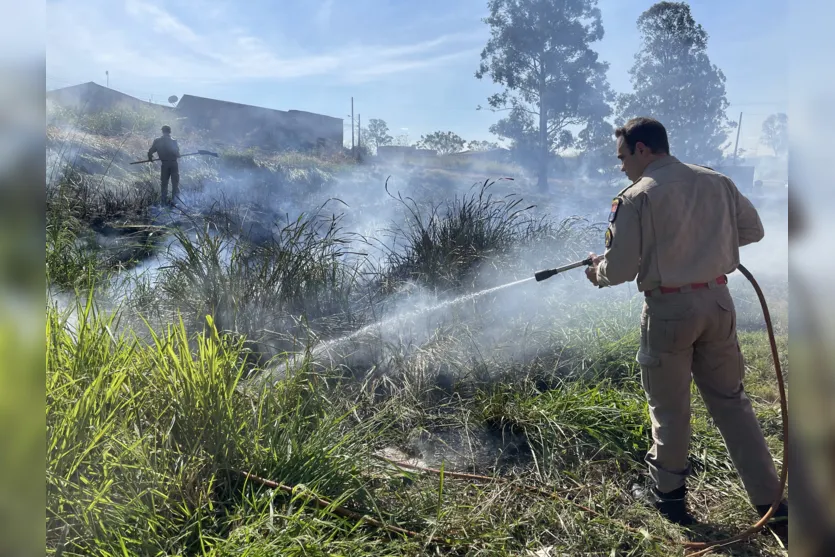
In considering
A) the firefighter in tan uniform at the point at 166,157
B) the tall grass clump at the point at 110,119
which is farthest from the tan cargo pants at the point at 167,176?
the tall grass clump at the point at 110,119

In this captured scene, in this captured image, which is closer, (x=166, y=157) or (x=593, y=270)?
(x=593, y=270)

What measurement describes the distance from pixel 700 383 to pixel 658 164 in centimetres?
119

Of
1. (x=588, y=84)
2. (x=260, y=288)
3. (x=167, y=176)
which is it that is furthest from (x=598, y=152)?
(x=260, y=288)

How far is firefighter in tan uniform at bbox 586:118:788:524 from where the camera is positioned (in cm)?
269

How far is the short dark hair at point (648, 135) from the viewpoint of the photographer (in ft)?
9.53

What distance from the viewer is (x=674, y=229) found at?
2.69m

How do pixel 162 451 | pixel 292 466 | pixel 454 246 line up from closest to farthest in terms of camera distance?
pixel 162 451
pixel 292 466
pixel 454 246

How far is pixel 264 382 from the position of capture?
2.88m

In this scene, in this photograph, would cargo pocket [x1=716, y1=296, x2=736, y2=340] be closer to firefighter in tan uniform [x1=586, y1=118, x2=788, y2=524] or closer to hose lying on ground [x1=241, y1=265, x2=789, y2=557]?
firefighter in tan uniform [x1=586, y1=118, x2=788, y2=524]

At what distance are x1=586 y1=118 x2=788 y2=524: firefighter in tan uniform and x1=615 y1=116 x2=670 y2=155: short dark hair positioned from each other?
0.09 metres

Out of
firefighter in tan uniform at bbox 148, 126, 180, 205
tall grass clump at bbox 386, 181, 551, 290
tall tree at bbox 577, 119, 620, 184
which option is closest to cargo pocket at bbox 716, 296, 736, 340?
tall grass clump at bbox 386, 181, 551, 290

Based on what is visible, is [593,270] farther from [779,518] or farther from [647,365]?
[779,518]

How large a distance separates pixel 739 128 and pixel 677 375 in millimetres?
16396

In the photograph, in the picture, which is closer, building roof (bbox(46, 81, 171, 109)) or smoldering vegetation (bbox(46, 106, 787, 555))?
smoldering vegetation (bbox(46, 106, 787, 555))
